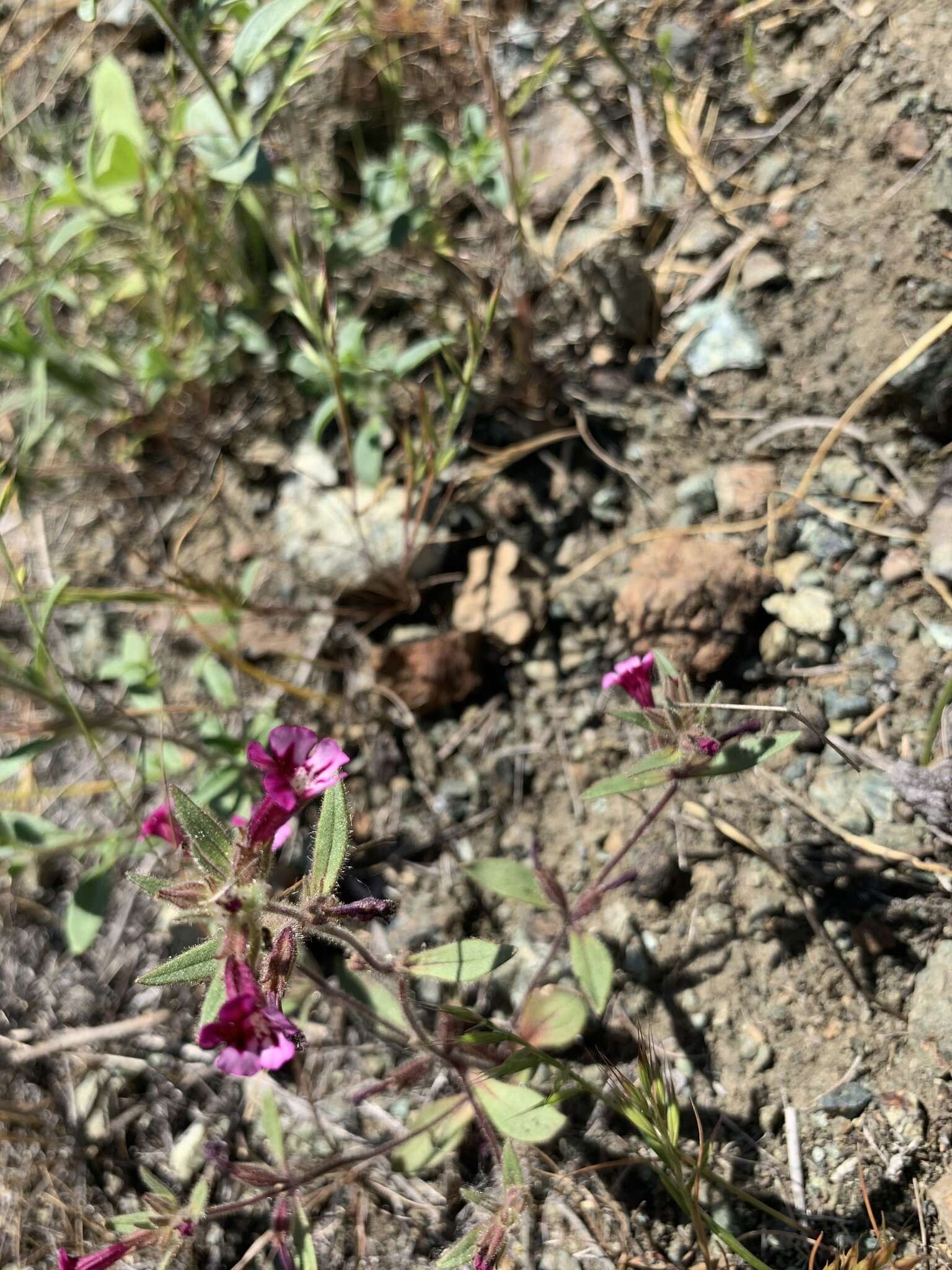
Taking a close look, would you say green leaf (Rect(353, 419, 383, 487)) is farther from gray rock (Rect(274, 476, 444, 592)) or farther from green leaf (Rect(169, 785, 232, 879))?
green leaf (Rect(169, 785, 232, 879))

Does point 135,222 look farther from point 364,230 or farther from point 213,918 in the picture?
point 213,918

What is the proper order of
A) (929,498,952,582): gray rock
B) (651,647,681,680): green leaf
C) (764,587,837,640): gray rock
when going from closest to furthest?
1. (651,647,681,680): green leaf
2. (929,498,952,582): gray rock
3. (764,587,837,640): gray rock

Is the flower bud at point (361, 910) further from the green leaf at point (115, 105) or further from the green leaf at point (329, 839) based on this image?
the green leaf at point (115, 105)

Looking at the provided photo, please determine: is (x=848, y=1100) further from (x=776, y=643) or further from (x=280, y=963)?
(x=280, y=963)

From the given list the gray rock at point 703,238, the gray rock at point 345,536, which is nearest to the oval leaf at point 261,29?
the gray rock at point 345,536

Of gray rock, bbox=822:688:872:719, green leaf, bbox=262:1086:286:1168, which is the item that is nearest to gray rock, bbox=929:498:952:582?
gray rock, bbox=822:688:872:719

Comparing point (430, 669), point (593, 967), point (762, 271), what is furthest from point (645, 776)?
point (762, 271)

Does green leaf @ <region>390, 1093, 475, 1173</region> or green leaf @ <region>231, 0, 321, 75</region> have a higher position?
green leaf @ <region>231, 0, 321, 75</region>
